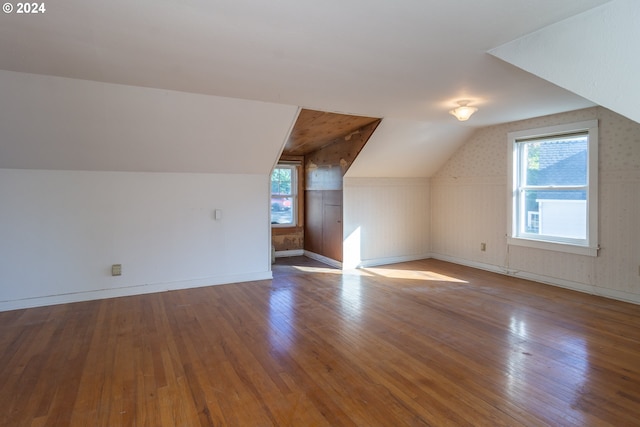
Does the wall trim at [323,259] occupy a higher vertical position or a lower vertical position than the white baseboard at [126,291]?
higher

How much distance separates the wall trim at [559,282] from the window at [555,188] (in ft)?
1.38

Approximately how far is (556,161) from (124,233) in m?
5.62

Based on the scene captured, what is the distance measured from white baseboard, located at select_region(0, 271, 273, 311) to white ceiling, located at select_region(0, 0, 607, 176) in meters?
2.43

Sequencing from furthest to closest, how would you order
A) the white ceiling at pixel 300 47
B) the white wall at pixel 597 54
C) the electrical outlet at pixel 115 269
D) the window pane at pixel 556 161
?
the window pane at pixel 556 161, the electrical outlet at pixel 115 269, the white ceiling at pixel 300 47, the white wall at pixel 597 54

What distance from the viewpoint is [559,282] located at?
15.3 ft

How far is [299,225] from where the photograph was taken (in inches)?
278

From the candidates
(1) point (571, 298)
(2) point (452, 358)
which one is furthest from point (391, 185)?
(2) point (452, 358)

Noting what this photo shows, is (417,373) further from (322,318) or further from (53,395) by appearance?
(53,395)

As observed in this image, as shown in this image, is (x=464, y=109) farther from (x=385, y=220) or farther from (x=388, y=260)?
(x=388, y=260)

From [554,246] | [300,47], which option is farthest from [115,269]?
[554,246]

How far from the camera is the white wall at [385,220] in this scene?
229 inches

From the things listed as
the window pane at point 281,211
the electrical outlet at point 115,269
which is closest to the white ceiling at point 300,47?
the electrical outlet at point 115,269

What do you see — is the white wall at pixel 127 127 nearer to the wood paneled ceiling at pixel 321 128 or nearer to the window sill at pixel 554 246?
the wood paneled ceiling at pixel 321 128

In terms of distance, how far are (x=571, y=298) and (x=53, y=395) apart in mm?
5051
